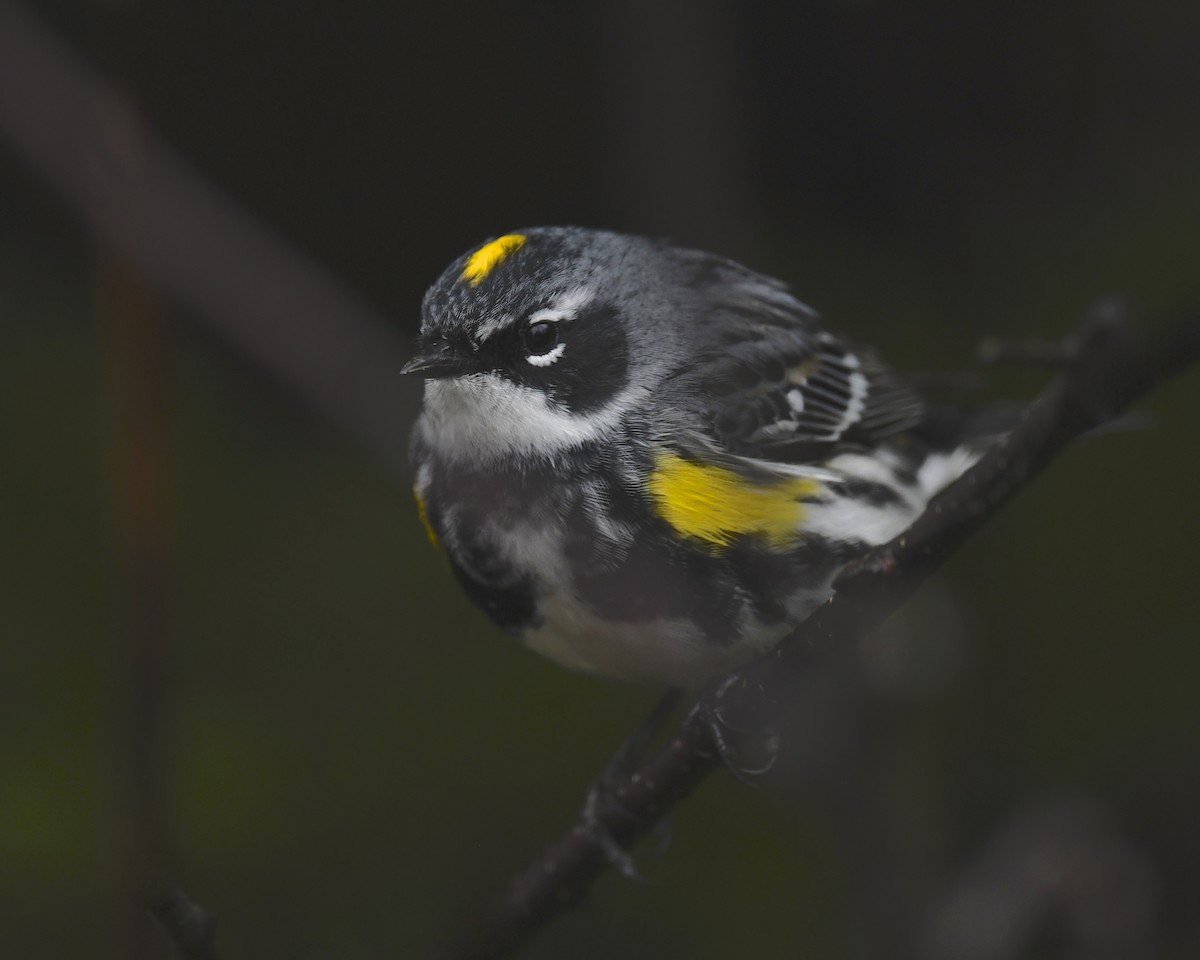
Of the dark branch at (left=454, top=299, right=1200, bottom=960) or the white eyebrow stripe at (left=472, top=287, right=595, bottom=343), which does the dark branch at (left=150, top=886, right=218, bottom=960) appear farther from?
the white eyebrow stripe at (left=472, top=287, right=595, bottom=343)

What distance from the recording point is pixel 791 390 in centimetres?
294

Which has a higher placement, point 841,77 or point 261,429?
point 841,77

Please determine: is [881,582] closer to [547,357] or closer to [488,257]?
[547,357]

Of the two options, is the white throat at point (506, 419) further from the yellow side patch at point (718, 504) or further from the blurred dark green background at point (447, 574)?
the blurred dark green background at point (447, 574)

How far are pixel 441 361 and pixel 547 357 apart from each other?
21 cm

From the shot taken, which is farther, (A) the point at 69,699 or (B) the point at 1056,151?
(B) the point at 1056,151

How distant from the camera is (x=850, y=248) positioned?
14.1 feet

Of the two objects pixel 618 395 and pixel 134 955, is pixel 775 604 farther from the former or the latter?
pixel 134 955

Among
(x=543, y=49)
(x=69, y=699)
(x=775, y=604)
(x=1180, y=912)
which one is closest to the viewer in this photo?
(x=775, y=604)

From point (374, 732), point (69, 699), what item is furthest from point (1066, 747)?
point (69, 699)

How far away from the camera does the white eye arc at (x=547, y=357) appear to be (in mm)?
2459

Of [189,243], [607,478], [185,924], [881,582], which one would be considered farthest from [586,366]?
[185,924]

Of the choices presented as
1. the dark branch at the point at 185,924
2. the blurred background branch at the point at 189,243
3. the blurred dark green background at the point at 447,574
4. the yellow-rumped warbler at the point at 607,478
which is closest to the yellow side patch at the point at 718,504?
the yellow-rumped warbler at the point at 607,478

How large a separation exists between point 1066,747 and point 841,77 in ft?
6.52
